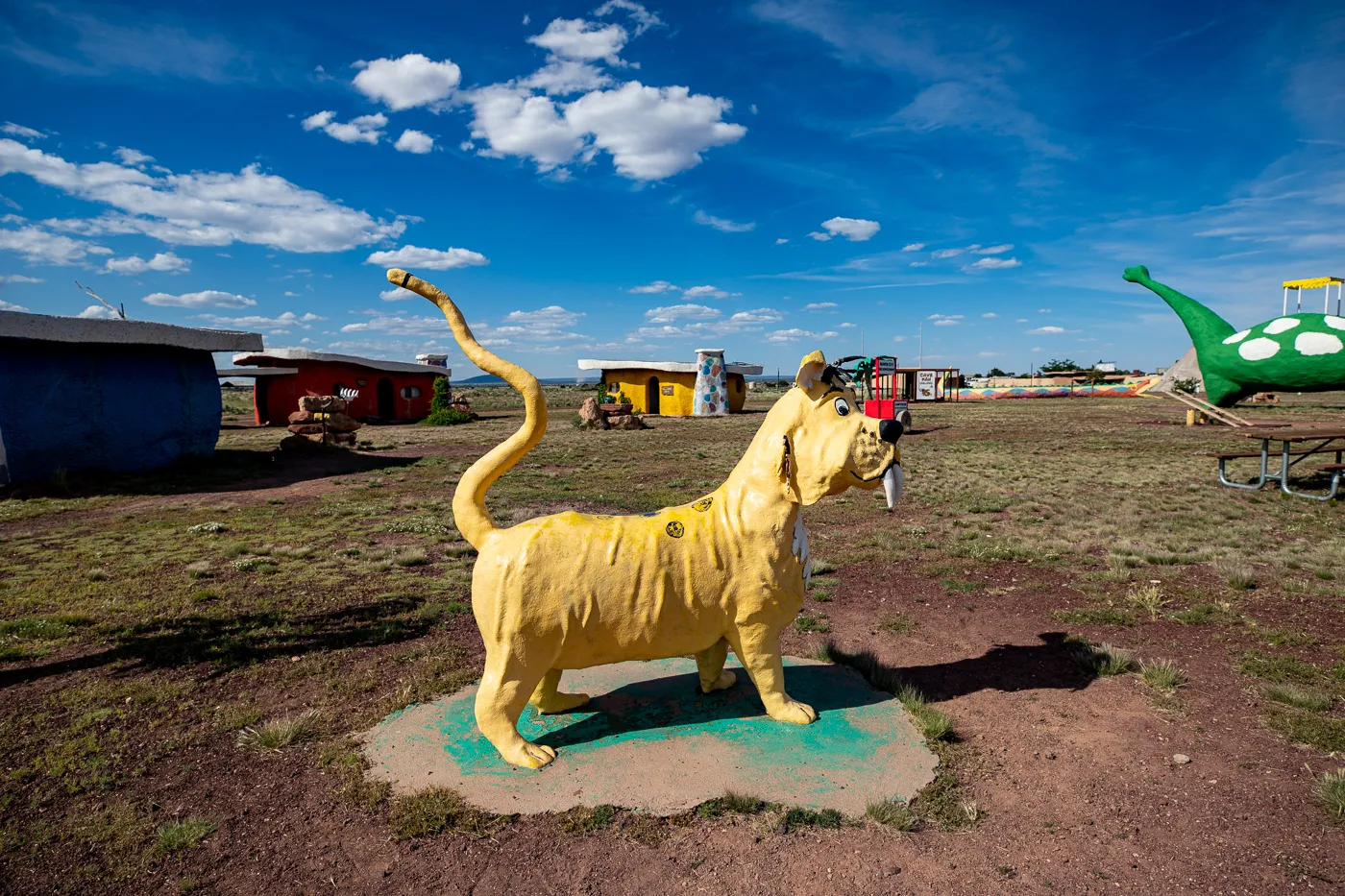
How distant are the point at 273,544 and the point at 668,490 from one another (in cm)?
632

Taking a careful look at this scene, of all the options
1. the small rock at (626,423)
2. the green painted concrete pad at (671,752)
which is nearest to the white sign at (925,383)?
the small rock at (626,423)

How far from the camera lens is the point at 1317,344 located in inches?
580

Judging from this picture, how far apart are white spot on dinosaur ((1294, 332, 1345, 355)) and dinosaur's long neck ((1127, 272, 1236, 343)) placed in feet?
4.51

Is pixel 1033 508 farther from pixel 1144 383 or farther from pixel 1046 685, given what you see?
pixel 1144 383

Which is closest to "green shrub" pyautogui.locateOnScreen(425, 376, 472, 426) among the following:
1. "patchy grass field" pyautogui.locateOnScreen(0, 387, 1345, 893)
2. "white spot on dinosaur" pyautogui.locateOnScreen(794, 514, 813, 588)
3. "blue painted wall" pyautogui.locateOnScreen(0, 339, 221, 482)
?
"blue painted wall" pyautogui.locateOnScreen(0, 339, 221, 482)

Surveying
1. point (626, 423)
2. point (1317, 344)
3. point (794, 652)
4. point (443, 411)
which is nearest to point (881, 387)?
point (626, 423)

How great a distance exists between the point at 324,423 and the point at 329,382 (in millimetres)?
8206

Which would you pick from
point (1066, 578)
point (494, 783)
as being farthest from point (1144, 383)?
point (494, 783)

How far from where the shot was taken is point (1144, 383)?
4772cm

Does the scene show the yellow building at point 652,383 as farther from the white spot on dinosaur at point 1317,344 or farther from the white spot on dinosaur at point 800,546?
the white spot on dinosaur at point 800,546

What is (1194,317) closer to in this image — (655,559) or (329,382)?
(655,559)

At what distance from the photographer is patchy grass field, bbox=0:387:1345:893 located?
2906mm

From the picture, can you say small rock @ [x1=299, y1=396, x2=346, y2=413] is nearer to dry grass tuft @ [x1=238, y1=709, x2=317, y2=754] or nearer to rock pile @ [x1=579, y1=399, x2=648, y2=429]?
rock pile @ [x1=579, y1=399, x2=648, y2=429]

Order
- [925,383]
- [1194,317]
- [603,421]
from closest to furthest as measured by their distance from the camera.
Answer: [1194,317] → [603,421] → [925,383]
